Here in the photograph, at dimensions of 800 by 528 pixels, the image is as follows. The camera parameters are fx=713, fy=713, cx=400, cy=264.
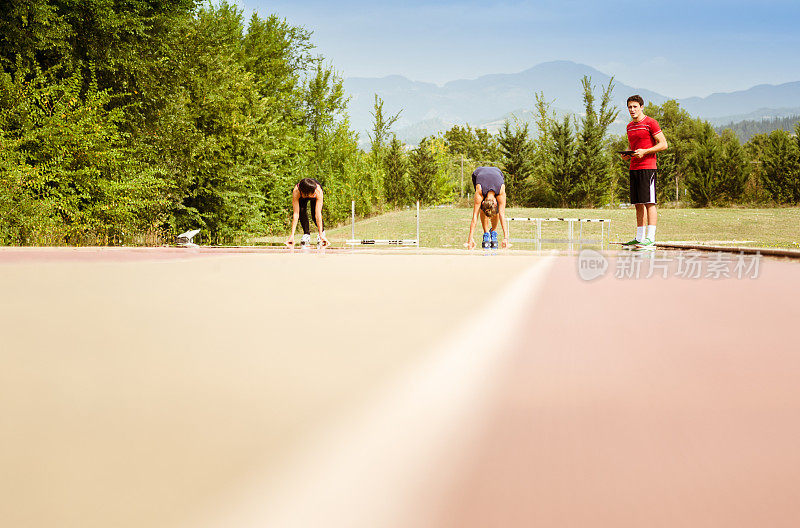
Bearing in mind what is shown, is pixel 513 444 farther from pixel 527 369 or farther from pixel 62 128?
pixel 62 128

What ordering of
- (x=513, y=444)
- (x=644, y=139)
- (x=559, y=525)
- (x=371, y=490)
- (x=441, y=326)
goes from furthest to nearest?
1. (x=644, y=139)
2. (x=441, y=326)
3. (x=513, y=444)
4. (x=371, y=490)
5. (x=559, y=525)

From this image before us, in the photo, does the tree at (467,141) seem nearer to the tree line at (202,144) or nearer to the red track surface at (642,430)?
the tree line at (202,144)

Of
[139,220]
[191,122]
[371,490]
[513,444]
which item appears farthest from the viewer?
[191,122]

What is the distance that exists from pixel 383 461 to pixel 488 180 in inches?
408

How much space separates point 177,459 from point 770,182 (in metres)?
39.4

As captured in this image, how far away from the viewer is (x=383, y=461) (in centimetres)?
266

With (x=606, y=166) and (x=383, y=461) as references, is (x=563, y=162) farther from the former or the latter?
(x=383, y=461)

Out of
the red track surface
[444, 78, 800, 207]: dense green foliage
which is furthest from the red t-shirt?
[444, 78, 800, 207]: dense green foliage

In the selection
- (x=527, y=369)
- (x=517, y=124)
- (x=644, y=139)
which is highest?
(x=517, y=124)

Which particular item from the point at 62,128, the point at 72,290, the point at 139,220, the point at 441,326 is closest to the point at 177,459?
the point at 441,326

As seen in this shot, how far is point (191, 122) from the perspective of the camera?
25031 millimetres

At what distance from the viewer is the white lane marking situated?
220 centimetres

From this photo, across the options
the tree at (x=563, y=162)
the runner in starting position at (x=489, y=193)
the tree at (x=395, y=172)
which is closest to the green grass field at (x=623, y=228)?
the runner in starting position at (x=489, y=193)

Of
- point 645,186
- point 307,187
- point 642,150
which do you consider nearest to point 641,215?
point 645,186
